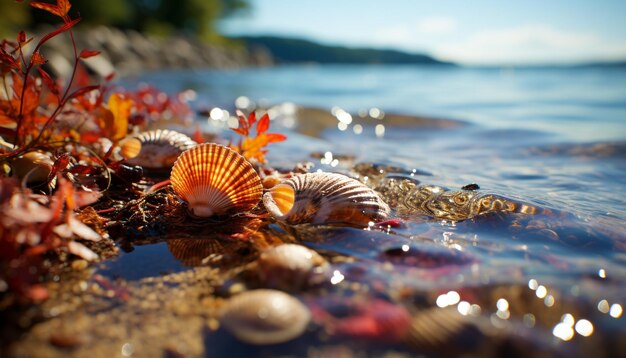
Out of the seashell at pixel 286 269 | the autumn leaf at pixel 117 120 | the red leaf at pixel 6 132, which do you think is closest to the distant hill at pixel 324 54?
the autumn leaf at pixel 117 120

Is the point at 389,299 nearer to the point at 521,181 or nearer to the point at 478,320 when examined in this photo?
the point at 478,320

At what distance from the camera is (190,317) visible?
4.92ft

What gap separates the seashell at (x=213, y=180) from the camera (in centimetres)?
224

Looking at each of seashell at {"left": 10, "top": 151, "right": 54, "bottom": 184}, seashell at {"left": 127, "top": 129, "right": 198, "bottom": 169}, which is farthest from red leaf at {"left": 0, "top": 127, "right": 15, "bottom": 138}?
seashell at {"left": 127, "top": 129, "right": 198, "bottom": 169}

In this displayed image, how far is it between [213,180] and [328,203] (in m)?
0.60

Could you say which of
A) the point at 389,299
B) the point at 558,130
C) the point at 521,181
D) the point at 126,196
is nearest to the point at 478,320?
the point at 389,299

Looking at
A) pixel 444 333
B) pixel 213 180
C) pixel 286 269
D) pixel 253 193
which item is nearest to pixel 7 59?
pixel 213 180

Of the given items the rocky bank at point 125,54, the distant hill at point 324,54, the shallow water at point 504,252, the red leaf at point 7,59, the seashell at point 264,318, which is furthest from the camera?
the distant hill at point 324,54

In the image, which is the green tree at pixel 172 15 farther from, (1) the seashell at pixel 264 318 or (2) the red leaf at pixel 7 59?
(1) the seashell at pixel 264 318

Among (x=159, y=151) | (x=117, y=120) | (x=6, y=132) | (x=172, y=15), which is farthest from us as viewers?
Answer: (x=172, y=15)

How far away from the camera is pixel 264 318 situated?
1393 millimetres

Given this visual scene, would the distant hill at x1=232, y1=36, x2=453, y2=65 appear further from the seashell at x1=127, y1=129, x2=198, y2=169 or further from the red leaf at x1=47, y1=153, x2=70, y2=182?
the red leaf at x1=47, y1=153, x2=70, y2=182

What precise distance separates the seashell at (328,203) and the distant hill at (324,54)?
99362 millimetres

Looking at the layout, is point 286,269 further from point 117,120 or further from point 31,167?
point 117,120
